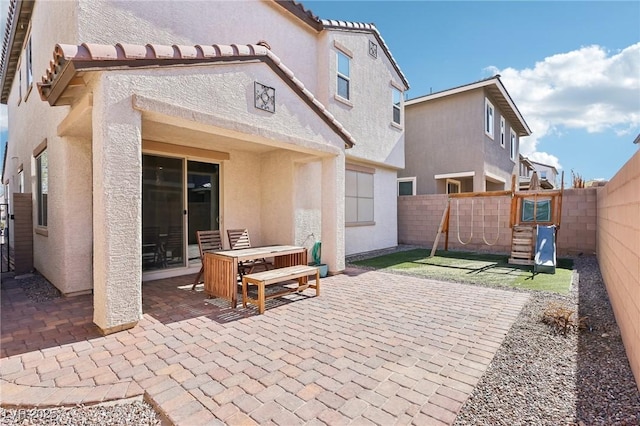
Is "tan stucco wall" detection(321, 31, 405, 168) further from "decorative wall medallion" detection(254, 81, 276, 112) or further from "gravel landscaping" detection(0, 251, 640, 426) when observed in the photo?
"gravel landscaping" detection(0, 251, 640, 426)

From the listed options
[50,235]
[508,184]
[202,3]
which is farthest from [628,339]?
[508,184]

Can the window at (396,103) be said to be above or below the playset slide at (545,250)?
above

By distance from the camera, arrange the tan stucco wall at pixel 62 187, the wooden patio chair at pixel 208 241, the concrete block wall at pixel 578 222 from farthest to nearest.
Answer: the concrete block wall at pixel 578 222
the wooden patio chair at pixel 208 241
the tan stucco wall at pixel 62 187

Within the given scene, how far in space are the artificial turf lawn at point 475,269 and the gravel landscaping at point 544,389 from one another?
2.78 m

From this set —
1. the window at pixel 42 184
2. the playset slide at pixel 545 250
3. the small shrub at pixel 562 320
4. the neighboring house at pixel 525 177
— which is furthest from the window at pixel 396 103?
the neighboring house at pixel 525 177

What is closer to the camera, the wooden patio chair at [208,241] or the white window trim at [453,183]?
the wooden patio chair at [208,241]

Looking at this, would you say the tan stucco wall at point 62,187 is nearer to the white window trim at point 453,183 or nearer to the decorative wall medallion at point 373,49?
the decorative wall medallion at point 373,49

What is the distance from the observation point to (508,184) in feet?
67.6

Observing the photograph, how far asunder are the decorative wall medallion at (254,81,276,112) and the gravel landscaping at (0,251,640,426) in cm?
510

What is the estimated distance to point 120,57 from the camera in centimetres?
416

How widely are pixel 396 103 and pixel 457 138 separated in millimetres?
4662

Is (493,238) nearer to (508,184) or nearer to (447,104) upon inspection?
(447,104)

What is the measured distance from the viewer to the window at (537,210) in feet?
33.2

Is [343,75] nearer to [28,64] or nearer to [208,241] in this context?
[208,241]
